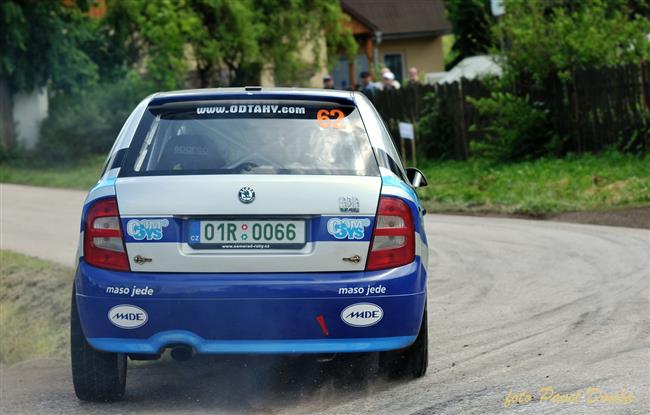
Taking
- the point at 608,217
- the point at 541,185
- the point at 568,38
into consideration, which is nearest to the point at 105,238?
the point at 608,217

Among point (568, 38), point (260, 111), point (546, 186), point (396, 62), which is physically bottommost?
point (546, 186)

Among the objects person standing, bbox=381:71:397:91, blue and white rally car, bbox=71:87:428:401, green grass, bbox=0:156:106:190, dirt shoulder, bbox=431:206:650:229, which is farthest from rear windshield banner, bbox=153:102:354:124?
Answer: person standing, bbox=381:71:397:91

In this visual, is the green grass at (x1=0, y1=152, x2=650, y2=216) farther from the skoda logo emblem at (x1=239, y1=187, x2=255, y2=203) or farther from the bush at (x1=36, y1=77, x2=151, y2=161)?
the skoda logo emblem at (x1=239, y1=187, x2=255, y2=203)

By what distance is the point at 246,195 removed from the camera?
239 inches

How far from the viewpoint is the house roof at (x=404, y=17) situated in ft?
172

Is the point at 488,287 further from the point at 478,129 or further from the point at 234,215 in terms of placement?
the point at 478,129

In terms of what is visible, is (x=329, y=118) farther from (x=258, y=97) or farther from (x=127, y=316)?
(x=127, y=316)

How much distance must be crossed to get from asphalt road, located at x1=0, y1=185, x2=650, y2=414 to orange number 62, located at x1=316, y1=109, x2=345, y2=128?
4.46ft

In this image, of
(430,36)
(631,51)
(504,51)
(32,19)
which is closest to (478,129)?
(504,51)

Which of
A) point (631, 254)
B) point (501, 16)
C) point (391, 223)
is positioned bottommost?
point (631, 254)

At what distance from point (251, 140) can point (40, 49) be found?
23783 mm

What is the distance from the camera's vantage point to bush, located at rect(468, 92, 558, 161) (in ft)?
71.7

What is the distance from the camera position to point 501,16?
75.8ft

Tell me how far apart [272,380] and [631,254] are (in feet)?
19.0
